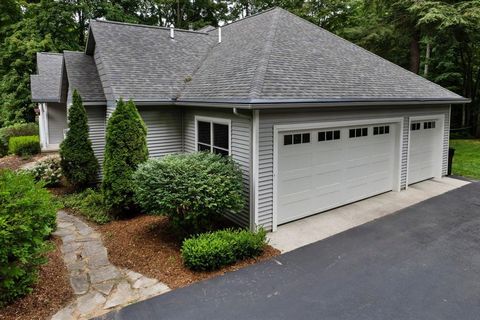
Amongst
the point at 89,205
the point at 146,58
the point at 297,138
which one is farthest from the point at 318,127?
the point at 89,205

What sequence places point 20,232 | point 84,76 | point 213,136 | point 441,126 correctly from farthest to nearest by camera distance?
point 441,126 → point 84,76 → point 213,136 → point 20,232

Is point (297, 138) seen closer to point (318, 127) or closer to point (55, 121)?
point (318, 127)

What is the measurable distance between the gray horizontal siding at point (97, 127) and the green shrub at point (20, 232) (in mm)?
5598

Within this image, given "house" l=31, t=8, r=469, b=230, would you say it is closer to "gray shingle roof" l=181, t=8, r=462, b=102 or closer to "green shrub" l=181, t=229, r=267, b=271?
"gray shingle roof" l=181, t=8, r=462, b=102

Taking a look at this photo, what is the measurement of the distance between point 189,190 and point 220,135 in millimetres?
2366

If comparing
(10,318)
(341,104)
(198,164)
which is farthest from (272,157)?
(10,318)

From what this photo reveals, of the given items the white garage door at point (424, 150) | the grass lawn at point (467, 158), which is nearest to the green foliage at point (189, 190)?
the white garage door at point (424, 150)

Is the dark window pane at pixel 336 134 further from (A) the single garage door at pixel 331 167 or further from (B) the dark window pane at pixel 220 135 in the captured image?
(B) the dark window pane at pixel 220 135

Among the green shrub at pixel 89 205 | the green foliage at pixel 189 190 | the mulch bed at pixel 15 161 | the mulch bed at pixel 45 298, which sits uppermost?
the green foliage at pixel 189 190

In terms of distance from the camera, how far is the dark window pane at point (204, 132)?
8.87m

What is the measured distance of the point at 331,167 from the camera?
8.43 m

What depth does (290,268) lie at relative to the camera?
580 centimetres

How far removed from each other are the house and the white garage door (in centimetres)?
3

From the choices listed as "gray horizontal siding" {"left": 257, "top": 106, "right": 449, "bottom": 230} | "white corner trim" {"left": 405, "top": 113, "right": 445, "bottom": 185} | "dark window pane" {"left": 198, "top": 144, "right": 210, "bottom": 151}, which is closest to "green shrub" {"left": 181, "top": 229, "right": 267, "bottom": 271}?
"gray horizontal siding" {"left": 257, "top": 106, "right": 449, "bottom": 230}
